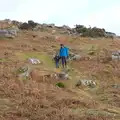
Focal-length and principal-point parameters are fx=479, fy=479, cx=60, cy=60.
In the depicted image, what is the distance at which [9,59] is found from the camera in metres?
28.4

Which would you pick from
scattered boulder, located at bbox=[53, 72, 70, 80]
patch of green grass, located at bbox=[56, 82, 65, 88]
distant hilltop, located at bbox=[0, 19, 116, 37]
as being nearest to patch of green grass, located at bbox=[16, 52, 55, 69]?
scattered boulder, located at bbox=[53, 72, 70, 80]

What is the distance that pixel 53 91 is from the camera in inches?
757

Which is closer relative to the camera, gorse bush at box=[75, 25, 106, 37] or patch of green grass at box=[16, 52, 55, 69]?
patch of green grass at box=[16, 52, 55, 69]

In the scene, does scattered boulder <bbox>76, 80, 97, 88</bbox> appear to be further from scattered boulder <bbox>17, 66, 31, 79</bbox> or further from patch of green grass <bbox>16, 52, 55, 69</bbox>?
patch of green grass <bbox>16, 52, 55, 69</bbox>

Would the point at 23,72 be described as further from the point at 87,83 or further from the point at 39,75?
the point at 87,83

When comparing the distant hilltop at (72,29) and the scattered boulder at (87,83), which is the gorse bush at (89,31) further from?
the scattered boulder at (87,83)

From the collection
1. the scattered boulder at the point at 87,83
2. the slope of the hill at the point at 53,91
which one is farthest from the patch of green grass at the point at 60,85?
the scattered boulder at the point at 87,83

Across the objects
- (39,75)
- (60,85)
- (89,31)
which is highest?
(89,31)

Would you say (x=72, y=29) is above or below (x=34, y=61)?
above

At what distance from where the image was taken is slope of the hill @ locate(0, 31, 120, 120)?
15438 mm

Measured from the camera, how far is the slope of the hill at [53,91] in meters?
15.4

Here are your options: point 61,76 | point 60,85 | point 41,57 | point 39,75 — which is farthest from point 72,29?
point 60,85

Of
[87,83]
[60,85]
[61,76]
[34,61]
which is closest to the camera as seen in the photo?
[60,85]

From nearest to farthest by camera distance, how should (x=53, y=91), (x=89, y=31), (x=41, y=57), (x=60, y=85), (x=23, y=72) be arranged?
(x=53, y=91) → (x=60, y=85) → (x=23, y=72) → (x=41, y=57) → (x=89, y=31)
